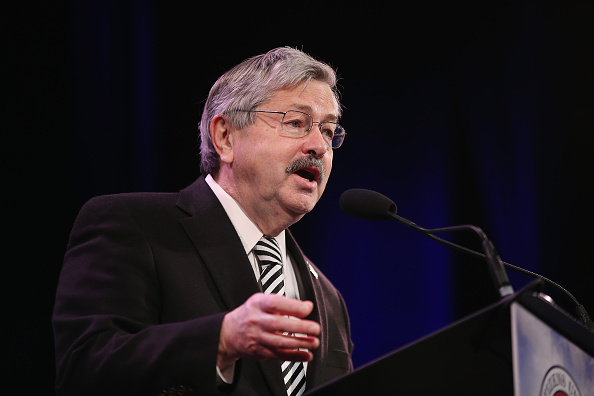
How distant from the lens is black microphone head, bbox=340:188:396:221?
1.64 metres

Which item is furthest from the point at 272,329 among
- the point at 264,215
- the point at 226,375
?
the point at 264,215

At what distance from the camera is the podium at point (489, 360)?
0.98 m

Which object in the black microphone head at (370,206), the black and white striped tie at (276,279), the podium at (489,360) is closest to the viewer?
the podium at (489,360)

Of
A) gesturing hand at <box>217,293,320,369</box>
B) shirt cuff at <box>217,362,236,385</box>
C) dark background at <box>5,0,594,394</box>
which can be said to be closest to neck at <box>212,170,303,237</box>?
shirt cuff at <box>217,362,236,385</box>

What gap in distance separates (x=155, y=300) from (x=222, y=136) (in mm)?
744

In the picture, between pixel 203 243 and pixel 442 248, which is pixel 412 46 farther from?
pixel 203 243

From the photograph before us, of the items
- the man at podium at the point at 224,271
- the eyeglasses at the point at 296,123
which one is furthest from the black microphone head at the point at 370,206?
the eyeglasses at the point at 296,123

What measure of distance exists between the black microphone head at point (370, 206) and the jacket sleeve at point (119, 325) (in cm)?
49

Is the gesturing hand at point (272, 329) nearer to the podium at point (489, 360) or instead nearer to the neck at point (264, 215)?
the podium at point (489, 360)

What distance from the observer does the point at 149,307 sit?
5.26ft

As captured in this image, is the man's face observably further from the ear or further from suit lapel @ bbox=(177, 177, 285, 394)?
suit lapel @ bbox=(177, 177, 285, 394)

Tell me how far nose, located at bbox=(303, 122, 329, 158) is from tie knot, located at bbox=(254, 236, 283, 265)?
12.7 inches

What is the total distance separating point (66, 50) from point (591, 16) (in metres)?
2.67

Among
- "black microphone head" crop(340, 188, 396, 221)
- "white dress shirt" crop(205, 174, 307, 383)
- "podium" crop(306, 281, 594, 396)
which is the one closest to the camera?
"podium" crop(306, 281, 594, 396)
